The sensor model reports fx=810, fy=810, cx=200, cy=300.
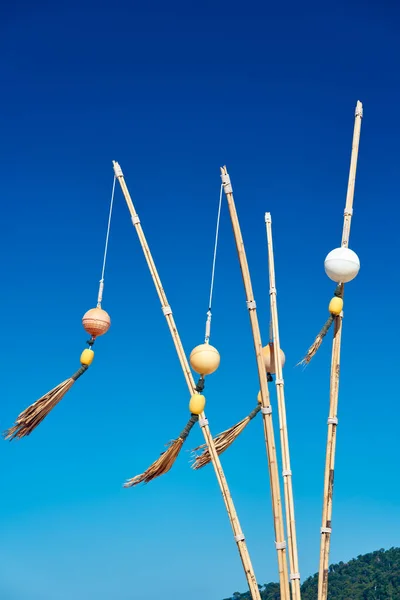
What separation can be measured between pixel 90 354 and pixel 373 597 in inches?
1088

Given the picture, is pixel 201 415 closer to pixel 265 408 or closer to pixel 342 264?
pixel 265 408

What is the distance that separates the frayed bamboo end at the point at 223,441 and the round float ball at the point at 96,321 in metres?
1.43

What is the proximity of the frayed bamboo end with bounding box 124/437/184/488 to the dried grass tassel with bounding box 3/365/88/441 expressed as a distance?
1.05 meters

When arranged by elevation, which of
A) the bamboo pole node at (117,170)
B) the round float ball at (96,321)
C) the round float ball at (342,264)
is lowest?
the round float ball at (342,264)

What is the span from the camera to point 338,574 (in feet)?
112

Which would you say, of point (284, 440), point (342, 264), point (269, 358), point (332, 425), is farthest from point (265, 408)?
point (342, 264)

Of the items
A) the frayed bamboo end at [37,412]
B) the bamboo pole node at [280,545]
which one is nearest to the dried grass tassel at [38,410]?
the frayed bamboo end at [37,412]

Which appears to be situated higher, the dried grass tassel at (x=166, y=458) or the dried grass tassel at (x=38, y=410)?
the dried grass tassel at (x=38, y=410)

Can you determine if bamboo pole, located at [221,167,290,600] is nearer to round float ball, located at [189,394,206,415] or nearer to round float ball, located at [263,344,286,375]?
round float ball, located at [263,344,286,375]

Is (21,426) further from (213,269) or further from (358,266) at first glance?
(358,266)

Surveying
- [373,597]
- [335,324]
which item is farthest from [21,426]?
[373,597]

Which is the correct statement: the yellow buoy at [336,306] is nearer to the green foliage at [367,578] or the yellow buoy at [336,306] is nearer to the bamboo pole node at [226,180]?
the bamboo pole node at [226,180]

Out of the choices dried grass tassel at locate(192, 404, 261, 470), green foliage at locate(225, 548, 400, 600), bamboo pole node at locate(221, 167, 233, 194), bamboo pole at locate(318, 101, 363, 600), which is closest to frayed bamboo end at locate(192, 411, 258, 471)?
dried grass tassel at locate(192, 404, 261, 470)

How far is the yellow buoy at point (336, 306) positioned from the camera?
22.6ft
